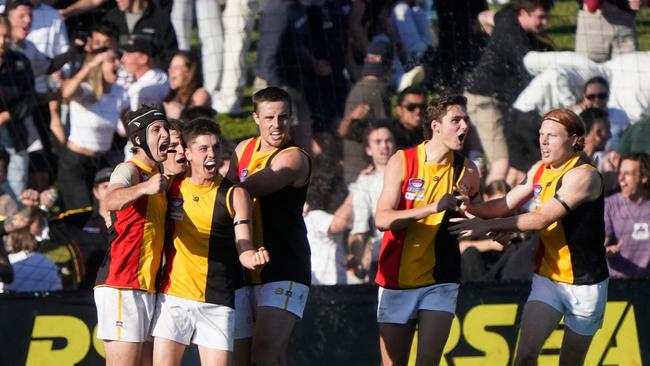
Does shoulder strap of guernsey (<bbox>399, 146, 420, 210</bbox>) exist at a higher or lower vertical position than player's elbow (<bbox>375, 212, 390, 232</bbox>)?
higher

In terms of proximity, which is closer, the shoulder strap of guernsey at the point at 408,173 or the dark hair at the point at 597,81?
the shoulder strap of guernsey at the point at 408,173

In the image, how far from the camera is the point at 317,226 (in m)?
9.66

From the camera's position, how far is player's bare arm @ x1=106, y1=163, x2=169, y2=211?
6.25 meters

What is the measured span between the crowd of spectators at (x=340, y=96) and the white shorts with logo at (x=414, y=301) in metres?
2.20

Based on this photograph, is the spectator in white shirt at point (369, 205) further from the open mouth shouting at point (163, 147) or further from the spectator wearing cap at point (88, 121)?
the open mouth shouting at point (163, 147)

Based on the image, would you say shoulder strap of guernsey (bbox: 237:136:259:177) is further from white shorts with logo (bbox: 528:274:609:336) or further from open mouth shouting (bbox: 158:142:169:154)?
white shorts with logo (bbox: 528:274:609:336)

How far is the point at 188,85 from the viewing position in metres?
10.7

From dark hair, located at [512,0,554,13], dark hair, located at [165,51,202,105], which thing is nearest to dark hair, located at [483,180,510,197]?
dark hair, located at [512,0,554,13]

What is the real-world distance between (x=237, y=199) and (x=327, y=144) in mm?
3718

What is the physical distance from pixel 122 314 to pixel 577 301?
2.60 m

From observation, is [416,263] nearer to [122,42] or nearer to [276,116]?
[276,116]

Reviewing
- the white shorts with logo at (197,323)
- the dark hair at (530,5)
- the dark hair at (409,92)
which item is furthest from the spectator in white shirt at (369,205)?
the white shorts with logo at (197,323)

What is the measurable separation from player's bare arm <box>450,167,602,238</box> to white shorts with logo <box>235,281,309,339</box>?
3.13 feet

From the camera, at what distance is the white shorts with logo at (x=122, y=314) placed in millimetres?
6695
